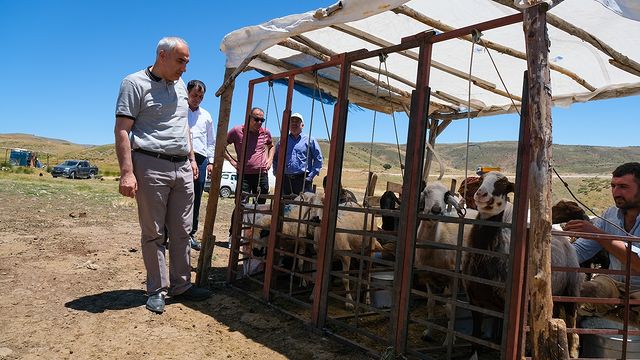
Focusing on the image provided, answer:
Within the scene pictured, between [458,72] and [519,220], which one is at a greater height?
[458,72]

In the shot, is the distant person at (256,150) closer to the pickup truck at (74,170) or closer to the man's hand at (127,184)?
the man's hand at (127,184)

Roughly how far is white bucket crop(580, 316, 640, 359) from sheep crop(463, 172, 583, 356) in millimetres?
126

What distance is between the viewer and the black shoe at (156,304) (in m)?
4.83

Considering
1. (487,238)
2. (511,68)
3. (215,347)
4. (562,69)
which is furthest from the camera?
(511,68)

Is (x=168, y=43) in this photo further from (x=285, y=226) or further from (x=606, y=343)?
(x=606, y=343)

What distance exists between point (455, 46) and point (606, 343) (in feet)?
11.2

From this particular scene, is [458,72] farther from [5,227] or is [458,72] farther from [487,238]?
[5,227]

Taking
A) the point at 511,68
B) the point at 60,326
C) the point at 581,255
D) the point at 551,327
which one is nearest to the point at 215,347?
the point at 60,326

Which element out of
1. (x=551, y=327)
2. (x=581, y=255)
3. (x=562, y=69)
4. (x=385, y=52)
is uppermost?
(x=562, y=69)

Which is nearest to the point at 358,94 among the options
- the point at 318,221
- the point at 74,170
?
the point at 318,221

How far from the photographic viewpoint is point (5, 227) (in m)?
9.45

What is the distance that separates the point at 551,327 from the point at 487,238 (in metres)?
1.03

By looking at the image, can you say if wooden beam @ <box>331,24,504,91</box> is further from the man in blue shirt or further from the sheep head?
the man in blue shirt

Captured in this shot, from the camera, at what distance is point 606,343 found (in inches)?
143
